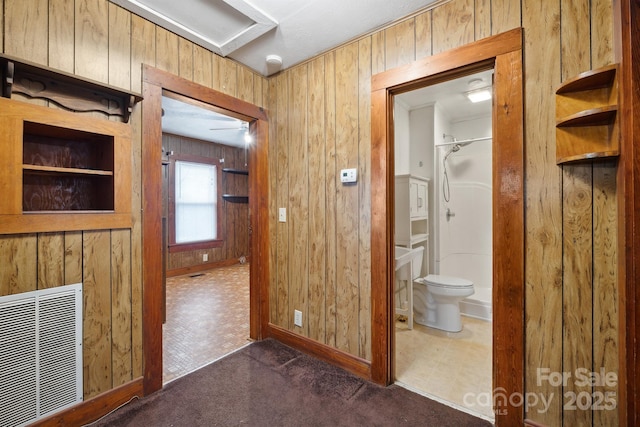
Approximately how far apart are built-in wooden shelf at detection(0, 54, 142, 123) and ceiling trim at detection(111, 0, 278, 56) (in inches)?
21.9

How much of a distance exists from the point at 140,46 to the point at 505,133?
2278mm

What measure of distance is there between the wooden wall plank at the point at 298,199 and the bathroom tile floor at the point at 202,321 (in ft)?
2.29

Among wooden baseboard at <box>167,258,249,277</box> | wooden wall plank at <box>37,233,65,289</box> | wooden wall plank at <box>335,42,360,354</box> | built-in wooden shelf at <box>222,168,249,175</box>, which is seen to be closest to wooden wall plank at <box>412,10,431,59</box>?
wooden wall plank at <box>335,42,360,354</box>

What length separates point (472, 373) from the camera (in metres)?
2.03

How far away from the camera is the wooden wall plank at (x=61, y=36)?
1.45 meters

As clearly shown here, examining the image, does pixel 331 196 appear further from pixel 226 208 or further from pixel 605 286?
pixel 226 208

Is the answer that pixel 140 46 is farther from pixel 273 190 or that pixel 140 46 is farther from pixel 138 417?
pixel 138 417

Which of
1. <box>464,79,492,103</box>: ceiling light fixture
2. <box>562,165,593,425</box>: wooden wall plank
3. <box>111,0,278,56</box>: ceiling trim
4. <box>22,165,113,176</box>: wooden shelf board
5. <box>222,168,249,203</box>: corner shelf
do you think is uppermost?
<box>464,79,492,103</box>: ceiling light fixture

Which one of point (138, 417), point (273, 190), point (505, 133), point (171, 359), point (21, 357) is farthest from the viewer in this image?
point (273, 190)

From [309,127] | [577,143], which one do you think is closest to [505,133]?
[577,143]

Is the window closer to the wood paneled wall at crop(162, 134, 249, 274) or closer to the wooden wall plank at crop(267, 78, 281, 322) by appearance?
the wood paneled wall at crop(162, 134, 249, 274)

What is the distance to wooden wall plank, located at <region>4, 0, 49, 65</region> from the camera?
4.36 feet

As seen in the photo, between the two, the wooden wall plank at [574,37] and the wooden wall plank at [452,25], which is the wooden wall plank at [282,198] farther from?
the wooden wall plank at [574,37]

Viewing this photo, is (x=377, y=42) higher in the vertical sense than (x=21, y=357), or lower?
higher
